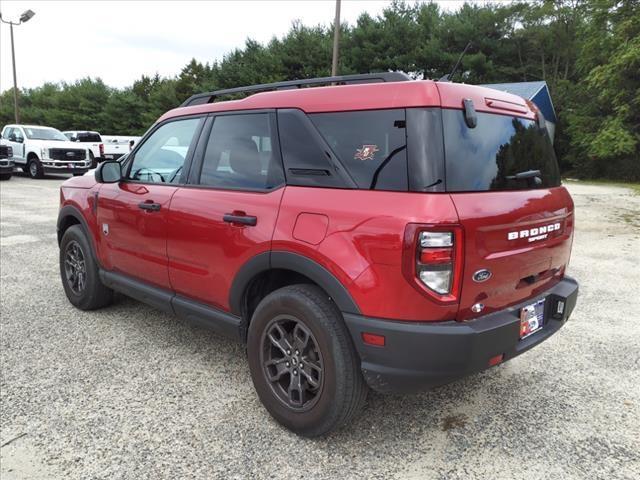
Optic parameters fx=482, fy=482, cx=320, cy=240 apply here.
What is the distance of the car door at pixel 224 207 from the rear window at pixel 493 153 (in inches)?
37.1

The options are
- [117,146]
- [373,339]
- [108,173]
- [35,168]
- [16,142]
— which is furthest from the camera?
[117,146]

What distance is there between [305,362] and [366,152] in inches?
44.7

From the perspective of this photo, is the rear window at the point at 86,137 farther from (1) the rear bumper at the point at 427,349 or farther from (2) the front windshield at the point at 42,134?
(1) the rear bumper at the point at 427,349

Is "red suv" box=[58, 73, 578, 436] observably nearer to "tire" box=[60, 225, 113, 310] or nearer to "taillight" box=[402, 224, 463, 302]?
"taillight" box=[402, 224, 463, 302]

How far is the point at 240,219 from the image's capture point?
2773 millimetres

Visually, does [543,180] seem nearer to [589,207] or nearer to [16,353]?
[16,353]

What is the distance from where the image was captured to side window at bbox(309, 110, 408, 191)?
2258 mm

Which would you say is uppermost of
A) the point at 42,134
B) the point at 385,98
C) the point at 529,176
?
the point at 42,134

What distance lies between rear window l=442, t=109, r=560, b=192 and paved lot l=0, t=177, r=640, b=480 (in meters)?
1.36

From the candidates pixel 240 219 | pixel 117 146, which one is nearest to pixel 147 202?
pixel 240 219

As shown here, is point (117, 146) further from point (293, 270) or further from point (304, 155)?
Result: point (293, 270)

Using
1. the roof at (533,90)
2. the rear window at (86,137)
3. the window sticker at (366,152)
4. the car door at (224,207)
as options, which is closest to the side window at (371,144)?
the window sticker at (366,152)

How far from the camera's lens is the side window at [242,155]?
2.80 m

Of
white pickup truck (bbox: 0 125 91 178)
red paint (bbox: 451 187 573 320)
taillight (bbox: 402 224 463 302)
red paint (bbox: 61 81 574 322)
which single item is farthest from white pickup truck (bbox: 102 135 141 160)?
taillight (bbox: 402 224 463 302)
